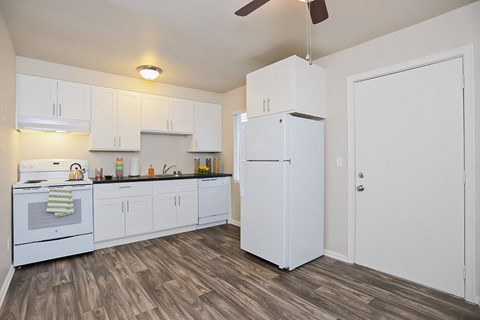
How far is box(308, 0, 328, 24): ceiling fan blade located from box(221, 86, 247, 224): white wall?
269 cm

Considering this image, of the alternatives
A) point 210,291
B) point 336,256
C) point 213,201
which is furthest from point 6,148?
point 336,256

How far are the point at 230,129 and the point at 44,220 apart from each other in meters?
3.10

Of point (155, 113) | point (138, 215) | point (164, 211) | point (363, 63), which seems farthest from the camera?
point (155, 113)

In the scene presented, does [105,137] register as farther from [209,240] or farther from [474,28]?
[474,28]

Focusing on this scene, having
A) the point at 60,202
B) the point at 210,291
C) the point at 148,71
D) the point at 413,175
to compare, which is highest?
the point at 148,71

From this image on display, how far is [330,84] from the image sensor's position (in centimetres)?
306

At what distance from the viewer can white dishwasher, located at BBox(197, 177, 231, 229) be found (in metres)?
4.29

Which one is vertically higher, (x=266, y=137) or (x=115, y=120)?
(x=115, y=120)

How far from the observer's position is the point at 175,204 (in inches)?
156

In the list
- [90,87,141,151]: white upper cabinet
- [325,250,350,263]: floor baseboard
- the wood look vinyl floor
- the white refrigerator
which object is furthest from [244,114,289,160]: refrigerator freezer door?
[90,87,141,151]: white upper cabinet

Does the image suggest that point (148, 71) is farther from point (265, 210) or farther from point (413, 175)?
point (413, 175)

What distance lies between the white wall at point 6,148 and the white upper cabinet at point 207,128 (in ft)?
8.27

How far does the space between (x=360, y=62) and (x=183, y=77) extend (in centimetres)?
259

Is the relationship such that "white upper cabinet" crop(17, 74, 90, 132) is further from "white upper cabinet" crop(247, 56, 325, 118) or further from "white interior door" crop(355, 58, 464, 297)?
"white interior door" crop(355, 58, 464, 297)
